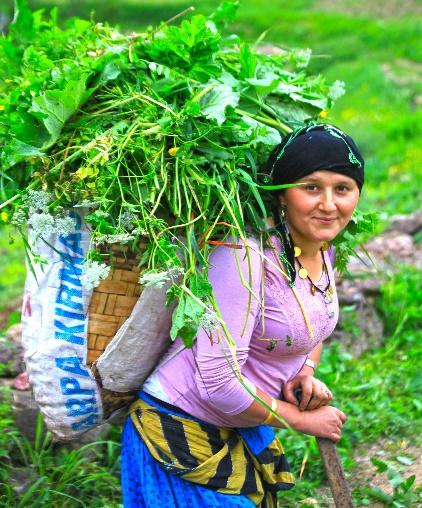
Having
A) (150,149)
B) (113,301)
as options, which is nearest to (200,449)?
(113,301)

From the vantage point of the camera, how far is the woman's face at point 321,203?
2.45 meters

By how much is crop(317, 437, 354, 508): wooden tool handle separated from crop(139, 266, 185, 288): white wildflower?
0.81 meters

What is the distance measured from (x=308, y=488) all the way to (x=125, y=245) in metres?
1.78

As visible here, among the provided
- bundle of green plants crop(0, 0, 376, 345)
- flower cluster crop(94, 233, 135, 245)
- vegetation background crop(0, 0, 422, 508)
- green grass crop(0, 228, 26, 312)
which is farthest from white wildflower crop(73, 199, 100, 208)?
green grass crop(0, 228, 26, 312)

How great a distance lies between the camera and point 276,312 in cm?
244

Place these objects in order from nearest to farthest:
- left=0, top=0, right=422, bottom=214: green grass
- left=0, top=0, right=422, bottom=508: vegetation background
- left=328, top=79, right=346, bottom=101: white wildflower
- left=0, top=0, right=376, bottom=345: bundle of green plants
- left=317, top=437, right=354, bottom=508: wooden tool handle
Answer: left=0, top=0, right=376, bottom=345: bundle of green plants, left=317, top=437, right=354, bottom=508: wooden tool handle, left=328, top=79, right=346, bottom=101: white wildflower, left=0, top=0, right=422, bottom=508: vegetation background, left=0, top=0, right=422, bottom=214: green grass

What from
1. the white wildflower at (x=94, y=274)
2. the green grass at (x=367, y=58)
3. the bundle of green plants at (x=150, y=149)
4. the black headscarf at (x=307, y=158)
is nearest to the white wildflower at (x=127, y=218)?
the bundle of green plants at (x=150, y=149)

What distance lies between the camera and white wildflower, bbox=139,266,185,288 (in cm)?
216

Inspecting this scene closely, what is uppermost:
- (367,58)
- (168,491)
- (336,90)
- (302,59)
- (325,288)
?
(367,58)

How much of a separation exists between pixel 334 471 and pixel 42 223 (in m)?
1.19

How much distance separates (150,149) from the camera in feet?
7.77

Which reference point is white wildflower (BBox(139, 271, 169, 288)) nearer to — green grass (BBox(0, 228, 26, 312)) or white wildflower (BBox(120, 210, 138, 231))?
white wildflower (BBox(120, 210, 138, 231))

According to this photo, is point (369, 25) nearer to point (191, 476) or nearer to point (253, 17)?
point (253, 17)

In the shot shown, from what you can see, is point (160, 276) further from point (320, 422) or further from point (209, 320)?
point (320, 422)
